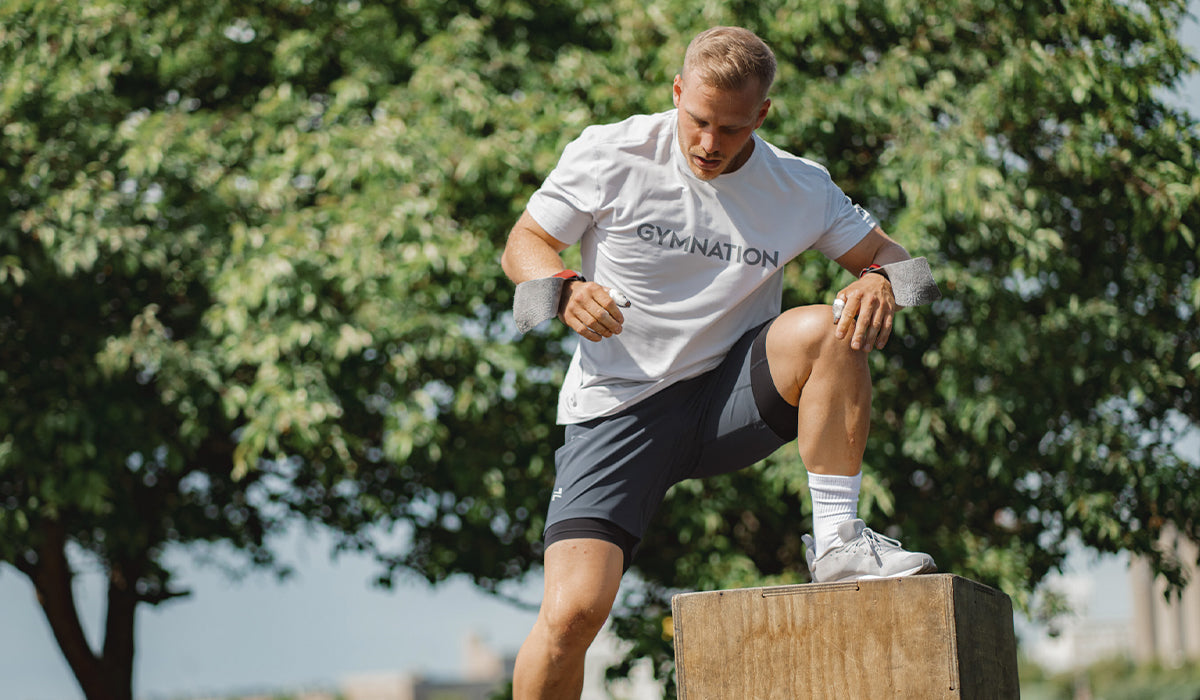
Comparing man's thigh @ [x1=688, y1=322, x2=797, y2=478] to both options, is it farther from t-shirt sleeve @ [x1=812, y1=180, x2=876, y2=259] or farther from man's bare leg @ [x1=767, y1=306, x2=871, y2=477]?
t-shirt sleeve @ [x1=812, y1=180, x2=876, y2=259]

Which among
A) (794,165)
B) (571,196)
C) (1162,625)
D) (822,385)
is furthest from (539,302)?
(1162,625)

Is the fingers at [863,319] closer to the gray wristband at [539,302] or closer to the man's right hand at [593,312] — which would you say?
the man's right hand at [593,312]

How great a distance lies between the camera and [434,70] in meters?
6.97

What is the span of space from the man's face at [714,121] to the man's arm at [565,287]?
394 mm

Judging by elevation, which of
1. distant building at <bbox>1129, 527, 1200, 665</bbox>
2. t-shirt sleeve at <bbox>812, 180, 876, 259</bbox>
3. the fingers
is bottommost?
the fingers

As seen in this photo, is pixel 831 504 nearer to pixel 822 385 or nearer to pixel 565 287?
pixel 822 385

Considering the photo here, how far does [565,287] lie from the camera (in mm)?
2623

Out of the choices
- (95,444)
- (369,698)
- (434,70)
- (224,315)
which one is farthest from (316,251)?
(369,698)

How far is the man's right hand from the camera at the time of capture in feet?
8.33

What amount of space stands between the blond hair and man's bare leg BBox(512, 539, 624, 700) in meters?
1.06

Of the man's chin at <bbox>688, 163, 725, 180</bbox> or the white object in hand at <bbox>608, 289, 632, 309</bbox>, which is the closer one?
the white object in hand at <bbox>608, 289, 632, 309</bbox>

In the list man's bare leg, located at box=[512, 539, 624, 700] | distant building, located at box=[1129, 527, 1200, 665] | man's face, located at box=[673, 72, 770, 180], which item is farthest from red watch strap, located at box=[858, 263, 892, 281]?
distant building, located at box=[1129, 527, 1200, 665]

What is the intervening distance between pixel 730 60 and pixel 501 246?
14.5ft

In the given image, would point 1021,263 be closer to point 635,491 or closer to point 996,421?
point 996,421
